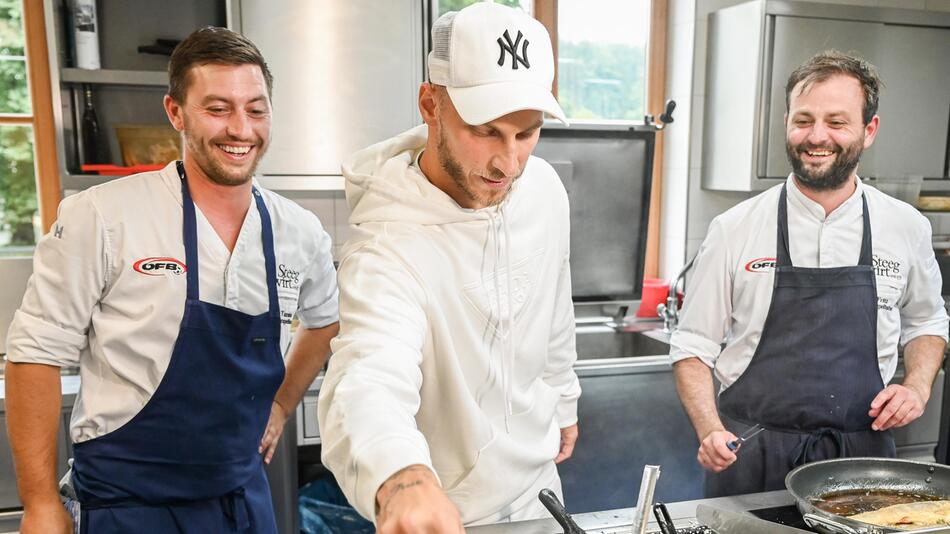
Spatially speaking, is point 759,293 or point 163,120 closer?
point 759,293

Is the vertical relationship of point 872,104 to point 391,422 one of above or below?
above

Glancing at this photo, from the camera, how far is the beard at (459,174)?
3.88ft

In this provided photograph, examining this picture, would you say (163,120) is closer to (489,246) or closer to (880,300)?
(489,246)

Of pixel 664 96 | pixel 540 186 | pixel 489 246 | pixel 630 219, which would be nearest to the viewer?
pixel 489 246

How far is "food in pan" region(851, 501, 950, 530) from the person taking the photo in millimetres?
1151

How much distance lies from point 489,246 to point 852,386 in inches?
39.1

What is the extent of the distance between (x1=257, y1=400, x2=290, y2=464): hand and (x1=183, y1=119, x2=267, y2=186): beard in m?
A: 0.55

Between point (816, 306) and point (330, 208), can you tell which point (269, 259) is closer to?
point (816, 306)

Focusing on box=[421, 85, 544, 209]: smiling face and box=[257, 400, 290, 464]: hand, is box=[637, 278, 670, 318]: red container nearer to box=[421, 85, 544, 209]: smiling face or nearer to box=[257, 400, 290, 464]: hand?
box=[257, 400, 290, 464]: hand

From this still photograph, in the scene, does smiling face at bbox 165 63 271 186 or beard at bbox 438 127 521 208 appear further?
smiling face at bbox 165 63 271 186

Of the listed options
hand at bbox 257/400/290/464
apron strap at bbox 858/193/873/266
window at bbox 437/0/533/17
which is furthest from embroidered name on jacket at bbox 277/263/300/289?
window at bbox 437/0/533/17

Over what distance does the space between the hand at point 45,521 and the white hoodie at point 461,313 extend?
0.77 meters

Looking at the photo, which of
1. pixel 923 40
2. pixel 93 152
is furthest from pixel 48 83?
pixel 923 40

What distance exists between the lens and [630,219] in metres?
3.09
